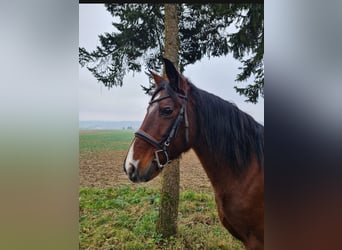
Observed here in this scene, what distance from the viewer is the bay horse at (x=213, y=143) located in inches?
106

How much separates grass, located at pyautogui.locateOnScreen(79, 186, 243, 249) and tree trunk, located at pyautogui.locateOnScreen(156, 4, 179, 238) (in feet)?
0.16

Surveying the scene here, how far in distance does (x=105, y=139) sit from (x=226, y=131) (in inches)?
41.8

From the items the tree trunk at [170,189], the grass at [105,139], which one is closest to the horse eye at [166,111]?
the grass at [105,139]

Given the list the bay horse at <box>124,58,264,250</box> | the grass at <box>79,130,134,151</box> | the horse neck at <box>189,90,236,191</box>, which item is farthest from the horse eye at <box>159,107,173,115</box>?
the grass at <box>79,130,134,151</box>

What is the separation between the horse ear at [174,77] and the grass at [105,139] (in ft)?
1.78

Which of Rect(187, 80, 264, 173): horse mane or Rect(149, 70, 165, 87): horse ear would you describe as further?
Rect(149, 70, 165, 87): horse ear

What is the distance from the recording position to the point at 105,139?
2.92 metres

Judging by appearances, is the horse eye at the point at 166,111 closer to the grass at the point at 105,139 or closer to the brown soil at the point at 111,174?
the grass at the point at 105,139

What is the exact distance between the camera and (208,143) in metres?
2.73

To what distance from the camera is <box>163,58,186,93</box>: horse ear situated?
2.76 meters

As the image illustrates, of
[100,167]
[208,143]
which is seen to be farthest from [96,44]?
[208,143]

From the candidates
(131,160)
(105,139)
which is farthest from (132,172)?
(105,139)

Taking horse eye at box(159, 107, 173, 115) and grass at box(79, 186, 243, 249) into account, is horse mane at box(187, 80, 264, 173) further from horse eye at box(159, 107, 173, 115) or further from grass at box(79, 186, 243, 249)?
grass at box(79, 186, 243, 249)

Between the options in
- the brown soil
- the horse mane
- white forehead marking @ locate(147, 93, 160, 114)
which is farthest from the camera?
the brown soil
